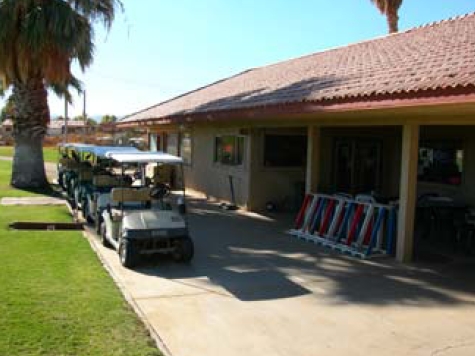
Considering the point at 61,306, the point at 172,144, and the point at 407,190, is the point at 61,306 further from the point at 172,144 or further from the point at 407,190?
the point at 172,144

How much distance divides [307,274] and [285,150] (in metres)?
7.37

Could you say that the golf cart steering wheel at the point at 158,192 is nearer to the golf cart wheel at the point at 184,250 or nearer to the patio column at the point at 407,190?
the golf cart wheel at the point at 184,250

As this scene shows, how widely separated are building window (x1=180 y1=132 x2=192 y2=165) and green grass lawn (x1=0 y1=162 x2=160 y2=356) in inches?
421

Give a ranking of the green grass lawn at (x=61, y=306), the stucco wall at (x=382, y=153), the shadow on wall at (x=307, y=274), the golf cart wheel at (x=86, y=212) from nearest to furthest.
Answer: the green grass lawn at (x=61, y=306), the shadow on wall at (x=307, y=274), the golf cart wheel at (x=86, y=212), the stucco wall at (x=382, y=153)

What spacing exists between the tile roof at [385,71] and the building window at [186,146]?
397 centimetres

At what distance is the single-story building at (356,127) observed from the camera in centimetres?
836

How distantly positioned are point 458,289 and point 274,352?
11.7ft

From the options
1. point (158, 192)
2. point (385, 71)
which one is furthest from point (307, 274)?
point (385, 71)

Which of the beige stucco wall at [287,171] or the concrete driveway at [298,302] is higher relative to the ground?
the beige stucco wall at [287,171]

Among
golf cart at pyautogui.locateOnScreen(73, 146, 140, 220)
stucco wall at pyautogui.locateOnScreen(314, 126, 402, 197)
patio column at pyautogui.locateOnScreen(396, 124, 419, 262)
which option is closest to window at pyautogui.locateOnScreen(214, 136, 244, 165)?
stucco wall at pyautogui.locateOnScreen(314, 126, 402, 197)

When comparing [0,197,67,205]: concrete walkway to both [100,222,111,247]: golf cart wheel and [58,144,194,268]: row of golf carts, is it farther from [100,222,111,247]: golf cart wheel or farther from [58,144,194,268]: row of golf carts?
[100,222,111,247]: golf cart wheel

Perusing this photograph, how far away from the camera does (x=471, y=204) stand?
1227cm

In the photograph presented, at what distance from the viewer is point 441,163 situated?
Result: 13516 mm

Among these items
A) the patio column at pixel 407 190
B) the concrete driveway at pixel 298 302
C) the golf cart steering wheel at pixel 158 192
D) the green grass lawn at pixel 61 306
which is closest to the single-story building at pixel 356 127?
the patio column at pixel 407 190
